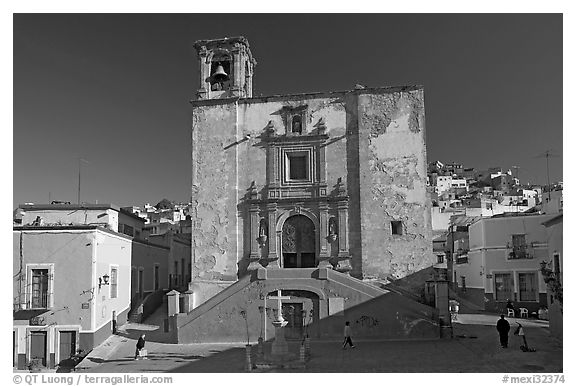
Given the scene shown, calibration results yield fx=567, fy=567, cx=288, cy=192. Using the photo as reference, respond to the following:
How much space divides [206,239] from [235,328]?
18.4 ft

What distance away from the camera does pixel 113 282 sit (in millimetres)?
25828

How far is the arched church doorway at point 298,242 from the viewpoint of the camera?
27.1 metres

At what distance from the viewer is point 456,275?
40.5m

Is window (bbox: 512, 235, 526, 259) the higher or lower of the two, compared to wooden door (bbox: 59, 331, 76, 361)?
higher

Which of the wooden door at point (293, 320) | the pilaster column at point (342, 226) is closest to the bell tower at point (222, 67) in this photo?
the pilaster column at point (342, 226)

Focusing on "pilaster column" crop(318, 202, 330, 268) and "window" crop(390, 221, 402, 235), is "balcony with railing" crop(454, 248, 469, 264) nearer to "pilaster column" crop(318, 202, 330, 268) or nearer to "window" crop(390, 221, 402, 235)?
"window" crop(390, 221, 402, 235)

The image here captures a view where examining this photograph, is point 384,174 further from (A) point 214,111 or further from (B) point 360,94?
(A) point 214,111

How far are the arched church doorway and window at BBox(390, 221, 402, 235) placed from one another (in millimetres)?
3702

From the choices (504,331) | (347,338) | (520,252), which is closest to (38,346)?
(347,338)

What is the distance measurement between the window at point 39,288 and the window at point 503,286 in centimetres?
2361

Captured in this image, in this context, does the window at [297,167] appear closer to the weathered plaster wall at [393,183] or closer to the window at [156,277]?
the weathered plaster wall at [393,183]

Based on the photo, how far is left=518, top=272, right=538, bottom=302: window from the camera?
30.4m

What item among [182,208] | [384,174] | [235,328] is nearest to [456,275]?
[384,174]

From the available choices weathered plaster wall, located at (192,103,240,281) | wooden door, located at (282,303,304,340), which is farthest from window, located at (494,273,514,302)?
weathered plaster wall, located at (192,103,240,281)
